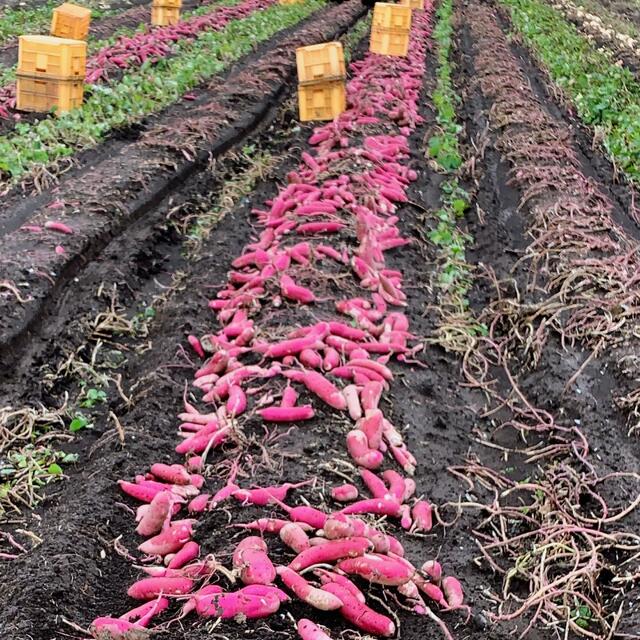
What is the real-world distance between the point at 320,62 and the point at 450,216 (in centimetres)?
356

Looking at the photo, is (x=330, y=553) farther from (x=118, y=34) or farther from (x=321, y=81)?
(x=118, y=34)

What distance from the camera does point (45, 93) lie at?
9.41 meters

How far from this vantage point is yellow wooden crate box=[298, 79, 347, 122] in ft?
33.2

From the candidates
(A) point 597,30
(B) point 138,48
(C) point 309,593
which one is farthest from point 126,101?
(A) point 597,30

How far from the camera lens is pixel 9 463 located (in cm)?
425

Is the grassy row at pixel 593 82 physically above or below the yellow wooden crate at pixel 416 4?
below

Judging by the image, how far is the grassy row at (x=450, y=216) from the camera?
6119mm

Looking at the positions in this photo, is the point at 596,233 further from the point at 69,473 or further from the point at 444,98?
the point at 444,98

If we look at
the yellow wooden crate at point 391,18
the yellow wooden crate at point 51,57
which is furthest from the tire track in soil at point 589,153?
the yellow wooden crate at point 51,57

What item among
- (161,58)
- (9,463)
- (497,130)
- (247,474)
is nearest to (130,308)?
(9,463)

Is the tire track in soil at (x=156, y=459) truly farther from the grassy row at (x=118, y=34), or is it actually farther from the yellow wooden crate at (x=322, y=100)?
the grassy row at (x=118, y=34)

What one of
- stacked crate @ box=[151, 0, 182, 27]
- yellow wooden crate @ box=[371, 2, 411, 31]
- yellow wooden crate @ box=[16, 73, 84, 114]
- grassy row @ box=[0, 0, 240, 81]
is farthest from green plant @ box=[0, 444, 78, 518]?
stacked crate @ box=[151, 0, 182, 27]

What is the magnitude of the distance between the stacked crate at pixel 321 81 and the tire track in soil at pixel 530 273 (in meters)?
1.91

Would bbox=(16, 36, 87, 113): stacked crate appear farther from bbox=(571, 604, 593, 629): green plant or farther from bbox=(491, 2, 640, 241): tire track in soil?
bbox=(571, 604, 593, 629): green plant
